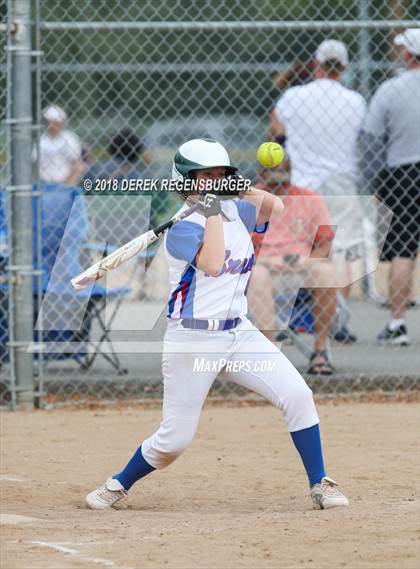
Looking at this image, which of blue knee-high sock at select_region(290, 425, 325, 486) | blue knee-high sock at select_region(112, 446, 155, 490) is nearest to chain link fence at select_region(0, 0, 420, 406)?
blue knee-high sock at select_region(112, 446, 155, 490)

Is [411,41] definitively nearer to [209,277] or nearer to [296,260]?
[296,260]

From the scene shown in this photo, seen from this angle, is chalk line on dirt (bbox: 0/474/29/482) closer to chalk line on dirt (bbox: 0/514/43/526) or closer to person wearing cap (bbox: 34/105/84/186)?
chalk line on dirt (bbox: 0/514/43/526)

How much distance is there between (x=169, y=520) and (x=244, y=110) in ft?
36.7

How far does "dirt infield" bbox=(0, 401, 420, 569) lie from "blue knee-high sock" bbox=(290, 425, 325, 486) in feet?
0.60

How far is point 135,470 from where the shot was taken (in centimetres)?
505

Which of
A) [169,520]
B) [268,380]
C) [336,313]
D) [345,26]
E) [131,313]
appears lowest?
[131,313]

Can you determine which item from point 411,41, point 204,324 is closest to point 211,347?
point 204,324

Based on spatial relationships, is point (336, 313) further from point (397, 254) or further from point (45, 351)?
point (45, 351)

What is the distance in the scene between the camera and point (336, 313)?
8484 mm

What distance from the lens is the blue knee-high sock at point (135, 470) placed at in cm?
503

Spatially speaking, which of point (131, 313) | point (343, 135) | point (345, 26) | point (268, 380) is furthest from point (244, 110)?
point (268, 380)

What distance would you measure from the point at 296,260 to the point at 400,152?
1.18 meters

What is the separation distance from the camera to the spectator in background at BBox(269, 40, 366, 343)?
Answer: 8367 mm

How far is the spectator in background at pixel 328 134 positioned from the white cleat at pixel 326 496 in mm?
3716
